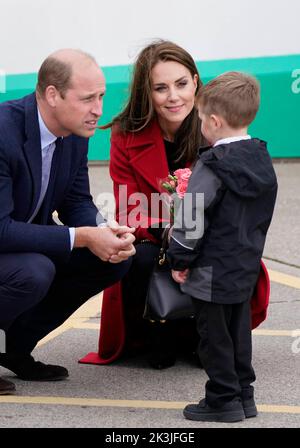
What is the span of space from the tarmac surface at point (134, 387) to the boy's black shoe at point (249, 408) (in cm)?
2

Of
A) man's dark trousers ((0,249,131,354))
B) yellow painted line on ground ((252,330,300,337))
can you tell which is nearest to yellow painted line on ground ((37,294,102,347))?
man's dark trousers ((0,249,131,354))

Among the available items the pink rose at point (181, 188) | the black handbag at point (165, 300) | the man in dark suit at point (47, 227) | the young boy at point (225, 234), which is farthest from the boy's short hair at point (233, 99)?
the black handbag at point (165, 300)

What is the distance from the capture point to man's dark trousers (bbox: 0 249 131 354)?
405 cm

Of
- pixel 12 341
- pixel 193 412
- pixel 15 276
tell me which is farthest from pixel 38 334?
pixel 193 412

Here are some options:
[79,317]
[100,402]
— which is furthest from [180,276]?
[79,317]

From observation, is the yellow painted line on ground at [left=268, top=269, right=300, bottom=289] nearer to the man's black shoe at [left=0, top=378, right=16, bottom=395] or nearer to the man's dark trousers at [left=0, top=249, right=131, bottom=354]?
the man's dark trousers at [left=0, top=249, right=131, bottom=354]

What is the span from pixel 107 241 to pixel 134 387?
2.12ft

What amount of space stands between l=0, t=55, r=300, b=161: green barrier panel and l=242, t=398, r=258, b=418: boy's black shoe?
6.33 metres

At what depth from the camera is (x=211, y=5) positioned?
32.5 feet

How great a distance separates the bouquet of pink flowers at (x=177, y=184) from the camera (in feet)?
13.6

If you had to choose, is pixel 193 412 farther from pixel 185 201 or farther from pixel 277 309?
pixel 277 309

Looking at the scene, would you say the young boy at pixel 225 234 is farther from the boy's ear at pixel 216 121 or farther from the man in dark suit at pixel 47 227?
the man in dark suit at pixel 47 227

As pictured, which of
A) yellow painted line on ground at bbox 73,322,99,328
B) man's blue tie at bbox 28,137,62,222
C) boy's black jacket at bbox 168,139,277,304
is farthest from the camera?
yellow painted line on ground at bbox 73,322,99,328

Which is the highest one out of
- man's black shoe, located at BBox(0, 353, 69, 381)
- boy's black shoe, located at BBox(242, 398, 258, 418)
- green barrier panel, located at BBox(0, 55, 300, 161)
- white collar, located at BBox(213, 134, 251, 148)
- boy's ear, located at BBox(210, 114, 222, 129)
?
boy's ear, located at BBox(210, 114, 222, 129)
